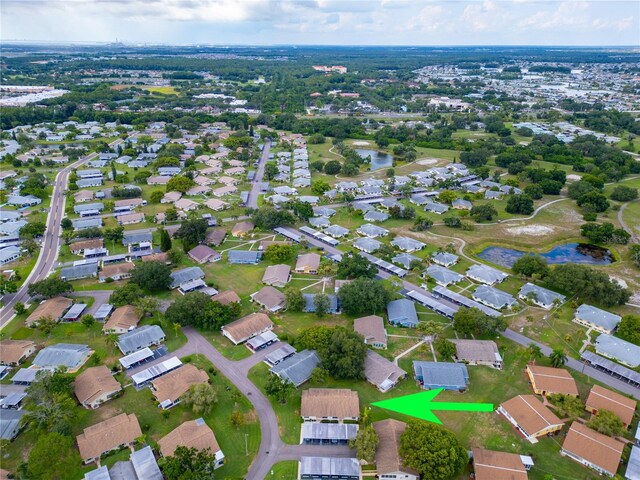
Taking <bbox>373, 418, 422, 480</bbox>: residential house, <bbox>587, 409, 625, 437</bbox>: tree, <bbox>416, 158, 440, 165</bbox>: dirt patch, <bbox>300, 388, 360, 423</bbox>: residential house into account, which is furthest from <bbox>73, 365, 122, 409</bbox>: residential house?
<bbox>416, 158, 440, 165</bbox>: dirt patch

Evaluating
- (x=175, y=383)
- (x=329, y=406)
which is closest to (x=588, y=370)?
(x=329, y=406)

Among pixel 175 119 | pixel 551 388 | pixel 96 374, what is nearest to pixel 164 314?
pixel 96 374

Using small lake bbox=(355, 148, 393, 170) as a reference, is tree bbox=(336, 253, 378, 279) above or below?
above

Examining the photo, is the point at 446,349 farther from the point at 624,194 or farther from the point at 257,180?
the point at 624,194

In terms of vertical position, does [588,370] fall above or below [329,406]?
below

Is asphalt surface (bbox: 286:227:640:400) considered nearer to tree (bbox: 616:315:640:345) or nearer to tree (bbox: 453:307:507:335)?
tree (bbox: 453:307:507:335)

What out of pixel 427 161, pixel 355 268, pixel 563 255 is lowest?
pixel 563 255

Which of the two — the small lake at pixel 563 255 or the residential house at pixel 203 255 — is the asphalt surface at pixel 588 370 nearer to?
the small lake at pixel 563 255
